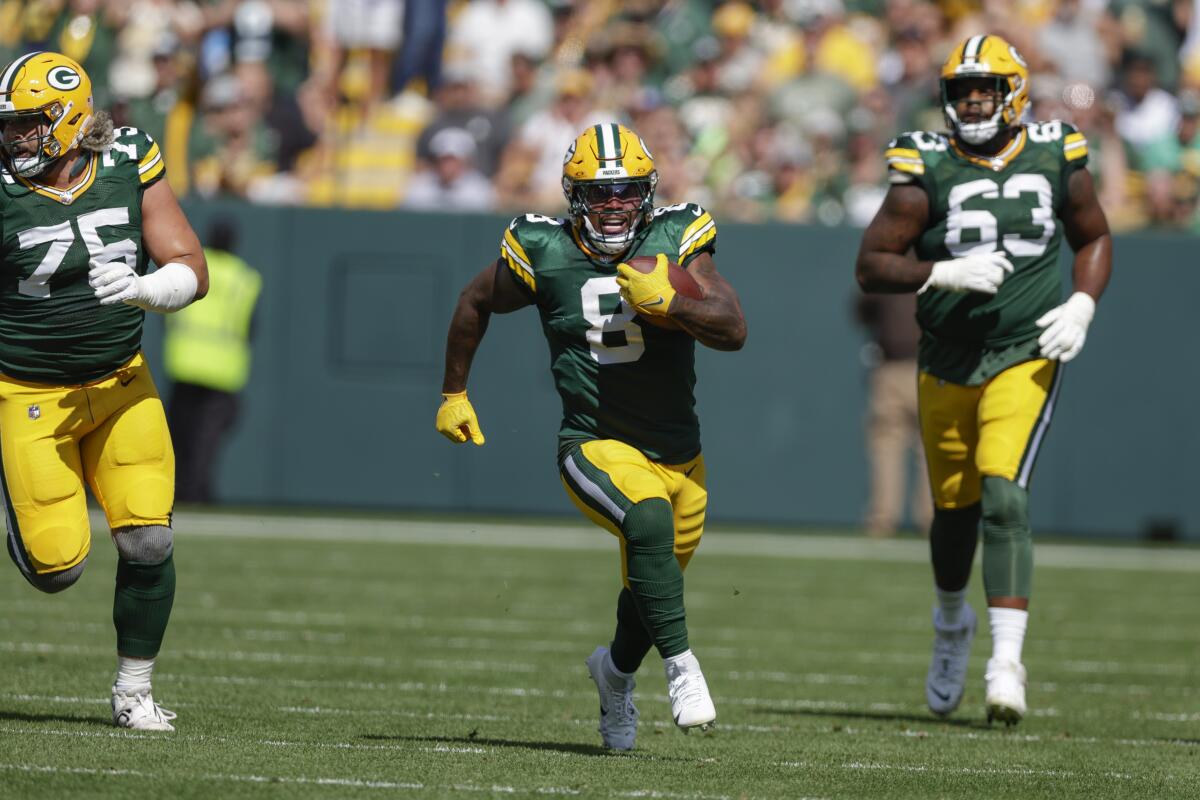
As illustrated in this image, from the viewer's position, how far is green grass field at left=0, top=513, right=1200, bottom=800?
516 cm

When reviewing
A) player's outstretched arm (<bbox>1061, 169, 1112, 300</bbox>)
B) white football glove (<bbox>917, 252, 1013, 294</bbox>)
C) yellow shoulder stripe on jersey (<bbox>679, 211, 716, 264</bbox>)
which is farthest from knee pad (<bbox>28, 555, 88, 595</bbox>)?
player's outstretched arm (<bbox>1061, 169, 1112, 300</bbox>)

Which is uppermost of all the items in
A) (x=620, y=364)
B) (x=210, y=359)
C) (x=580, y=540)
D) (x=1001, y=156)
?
(x=1001, y=156)

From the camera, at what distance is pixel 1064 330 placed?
22.0 feet

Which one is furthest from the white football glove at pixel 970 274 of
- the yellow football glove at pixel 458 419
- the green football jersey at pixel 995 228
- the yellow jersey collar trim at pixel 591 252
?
the yellow football glove at pixel 458 419

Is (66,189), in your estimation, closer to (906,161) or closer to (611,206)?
(611,206)

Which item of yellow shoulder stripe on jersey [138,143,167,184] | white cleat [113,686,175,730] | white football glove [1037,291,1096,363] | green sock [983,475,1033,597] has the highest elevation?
yellow shoulder stripe on jersey [138,143,167,184]

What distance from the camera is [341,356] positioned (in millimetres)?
14625

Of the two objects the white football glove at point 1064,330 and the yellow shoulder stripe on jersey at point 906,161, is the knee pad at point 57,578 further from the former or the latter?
the white football glove at point 1064,330

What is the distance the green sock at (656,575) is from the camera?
5.52 metres

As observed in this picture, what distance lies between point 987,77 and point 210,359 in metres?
8.38

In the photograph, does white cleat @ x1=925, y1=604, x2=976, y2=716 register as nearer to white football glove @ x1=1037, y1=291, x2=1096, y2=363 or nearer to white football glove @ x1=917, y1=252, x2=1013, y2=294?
white football glove @ x1=1037, y1=291, x2=1096, y2=363

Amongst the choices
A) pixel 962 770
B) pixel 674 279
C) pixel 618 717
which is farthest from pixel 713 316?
pixel 962 770

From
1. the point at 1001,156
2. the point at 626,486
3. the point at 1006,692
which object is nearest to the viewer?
the point at 626,486

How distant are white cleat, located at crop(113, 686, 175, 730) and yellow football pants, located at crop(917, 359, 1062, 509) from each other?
279cm
